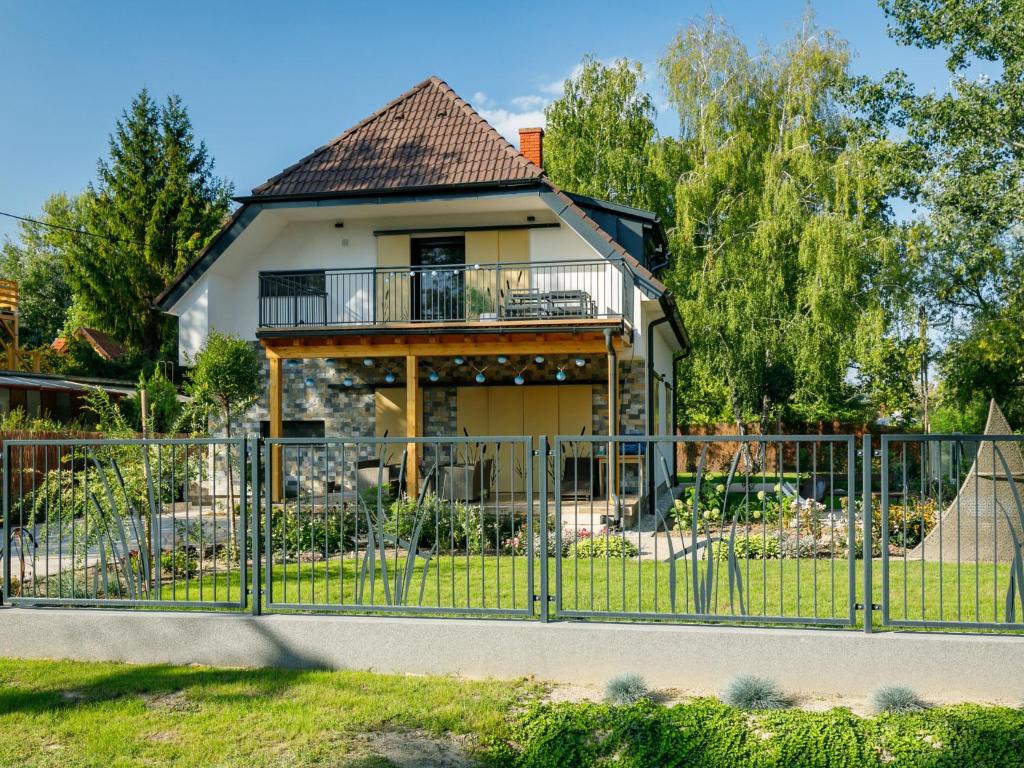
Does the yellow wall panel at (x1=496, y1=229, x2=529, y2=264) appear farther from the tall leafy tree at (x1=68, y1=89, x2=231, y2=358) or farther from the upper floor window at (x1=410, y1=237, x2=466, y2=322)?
the tall leafy tree at (x1=68, y1=89, x2=231, y2=358)

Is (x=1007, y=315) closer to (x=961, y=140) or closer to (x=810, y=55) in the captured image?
(x=961, y=140)

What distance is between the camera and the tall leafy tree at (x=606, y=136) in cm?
2609

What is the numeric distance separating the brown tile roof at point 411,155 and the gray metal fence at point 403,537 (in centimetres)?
482

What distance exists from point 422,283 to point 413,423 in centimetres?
339

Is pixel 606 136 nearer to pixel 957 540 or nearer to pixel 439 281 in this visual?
pixel 439 281

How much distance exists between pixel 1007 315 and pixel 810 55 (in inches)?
330

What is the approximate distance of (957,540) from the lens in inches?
271

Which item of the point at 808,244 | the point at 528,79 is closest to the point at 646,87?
the point at 528,79

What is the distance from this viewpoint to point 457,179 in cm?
1590

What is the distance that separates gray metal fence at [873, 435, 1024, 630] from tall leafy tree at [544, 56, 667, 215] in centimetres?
1458

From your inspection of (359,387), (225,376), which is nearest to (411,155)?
(359,387)

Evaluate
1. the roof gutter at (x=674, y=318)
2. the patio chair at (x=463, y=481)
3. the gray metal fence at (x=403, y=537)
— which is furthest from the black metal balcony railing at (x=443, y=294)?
the patio chair at (x=463, y=481)

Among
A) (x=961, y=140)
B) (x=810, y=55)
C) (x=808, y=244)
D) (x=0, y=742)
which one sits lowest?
(x=0, y=742)

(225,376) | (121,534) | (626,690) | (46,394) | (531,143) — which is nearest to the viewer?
(626,690)
